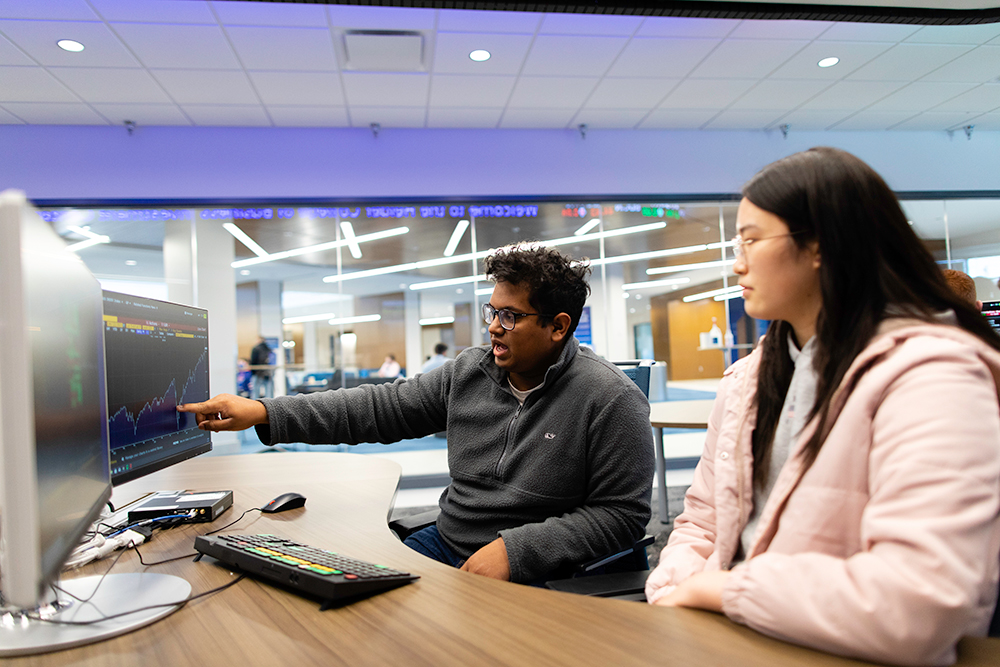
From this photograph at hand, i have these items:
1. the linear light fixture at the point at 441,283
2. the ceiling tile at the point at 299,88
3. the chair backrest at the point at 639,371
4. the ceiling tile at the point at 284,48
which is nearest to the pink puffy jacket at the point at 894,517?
the chair backrest at the point at 639,371

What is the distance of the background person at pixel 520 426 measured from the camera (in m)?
1.32

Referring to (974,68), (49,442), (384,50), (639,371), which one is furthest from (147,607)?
(974,68)

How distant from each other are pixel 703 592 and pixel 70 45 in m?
4.34

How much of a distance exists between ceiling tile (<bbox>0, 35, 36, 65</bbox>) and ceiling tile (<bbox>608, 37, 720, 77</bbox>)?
370 cm

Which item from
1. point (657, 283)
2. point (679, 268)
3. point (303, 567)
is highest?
point (679, 268)

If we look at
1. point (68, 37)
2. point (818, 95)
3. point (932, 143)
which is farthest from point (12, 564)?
point (932, 143)

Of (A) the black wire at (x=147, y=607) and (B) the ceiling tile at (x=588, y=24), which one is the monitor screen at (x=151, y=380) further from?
(B) the ceiling tile at (x=588, y=24)

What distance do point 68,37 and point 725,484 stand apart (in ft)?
13.8

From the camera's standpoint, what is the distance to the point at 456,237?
17.6ft

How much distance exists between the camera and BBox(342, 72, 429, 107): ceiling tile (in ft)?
12.7

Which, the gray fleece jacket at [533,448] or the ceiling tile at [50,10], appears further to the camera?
the ceiling tile at [50,10]

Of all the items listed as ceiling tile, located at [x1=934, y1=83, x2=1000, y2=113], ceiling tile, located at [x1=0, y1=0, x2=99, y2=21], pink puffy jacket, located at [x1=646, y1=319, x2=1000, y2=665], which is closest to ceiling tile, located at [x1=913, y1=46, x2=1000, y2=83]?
ceiling tile, located at [x1=934, y1=83, x2=1000, y2=113]

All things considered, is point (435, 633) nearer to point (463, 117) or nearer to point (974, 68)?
point (463, 117)

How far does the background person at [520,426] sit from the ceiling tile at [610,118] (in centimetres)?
332
